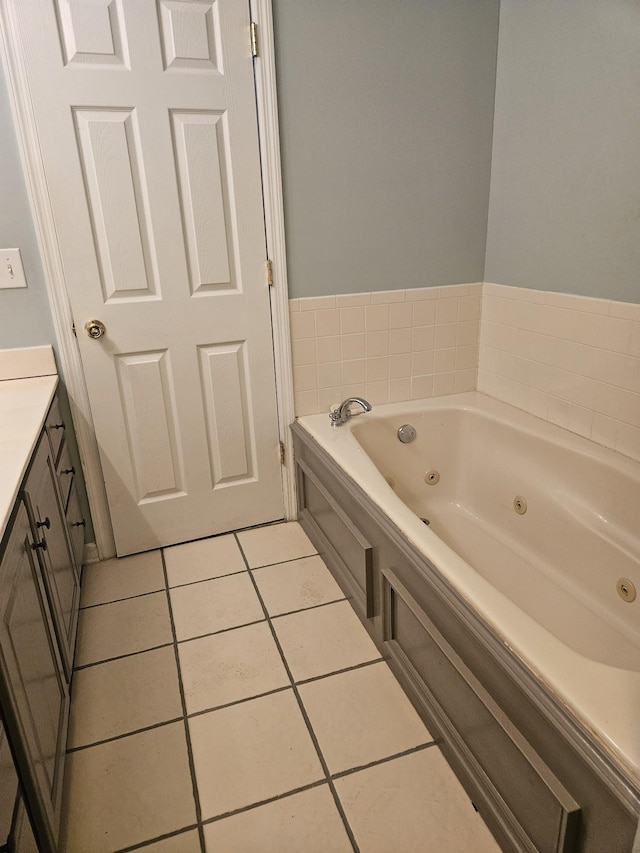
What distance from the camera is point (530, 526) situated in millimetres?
2107

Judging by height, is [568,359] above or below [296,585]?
above

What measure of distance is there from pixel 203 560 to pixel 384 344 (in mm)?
1208

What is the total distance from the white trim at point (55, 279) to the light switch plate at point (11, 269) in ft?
0.26

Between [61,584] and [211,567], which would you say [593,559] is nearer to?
[211,567]

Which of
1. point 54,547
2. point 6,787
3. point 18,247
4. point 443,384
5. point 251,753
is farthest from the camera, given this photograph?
point 443,384

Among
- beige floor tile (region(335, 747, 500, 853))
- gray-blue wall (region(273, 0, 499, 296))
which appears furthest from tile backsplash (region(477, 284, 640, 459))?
beige floor tile (region(335, 747, 500, 853))

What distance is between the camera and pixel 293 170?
7.12 feet

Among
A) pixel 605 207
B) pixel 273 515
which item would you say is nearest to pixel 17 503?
pixel 273 515

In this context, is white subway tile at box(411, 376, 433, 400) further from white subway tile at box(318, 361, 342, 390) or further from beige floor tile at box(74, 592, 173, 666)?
beige floor tile at box(74, 592, 173, 666)

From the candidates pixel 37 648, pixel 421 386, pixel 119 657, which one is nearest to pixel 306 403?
pixel 421 386

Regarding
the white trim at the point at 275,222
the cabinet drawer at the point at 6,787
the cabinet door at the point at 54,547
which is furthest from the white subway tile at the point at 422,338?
the cabinet drawer at the point at 6,787

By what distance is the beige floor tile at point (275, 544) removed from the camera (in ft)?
7.73

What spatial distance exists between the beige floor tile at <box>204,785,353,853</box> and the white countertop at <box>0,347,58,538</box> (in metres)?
0.88

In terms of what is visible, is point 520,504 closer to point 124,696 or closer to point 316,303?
point 316,303
